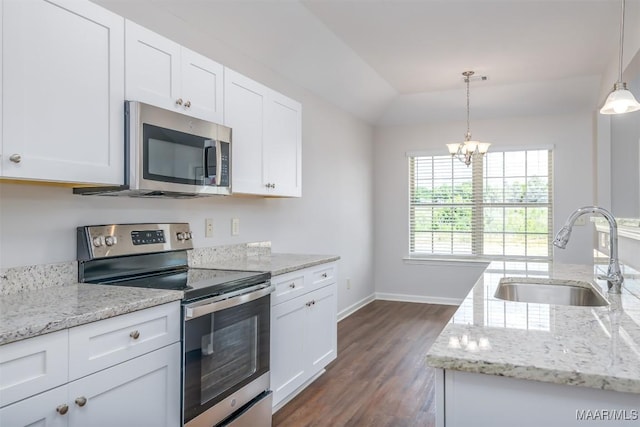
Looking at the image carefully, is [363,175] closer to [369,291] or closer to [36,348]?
[369,291]

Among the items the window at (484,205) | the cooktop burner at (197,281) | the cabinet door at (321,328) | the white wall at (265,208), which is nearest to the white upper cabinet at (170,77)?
the white wall at (265,208)

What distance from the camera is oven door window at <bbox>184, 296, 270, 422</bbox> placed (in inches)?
70.9

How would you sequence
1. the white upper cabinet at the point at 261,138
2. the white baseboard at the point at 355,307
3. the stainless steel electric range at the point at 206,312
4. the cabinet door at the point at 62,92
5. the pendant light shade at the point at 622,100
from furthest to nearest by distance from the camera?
the white baseboard at the point at 355,307, the white upper cabinet at the point at 261,138, the stainless steel electric range at the point at 206,312, the pendant light shade at the point at 622,100, the cabinet door at the point at 62,92

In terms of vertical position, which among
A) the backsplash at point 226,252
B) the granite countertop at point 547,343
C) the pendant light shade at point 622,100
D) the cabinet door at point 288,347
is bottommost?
the cabinet door at point 288,347

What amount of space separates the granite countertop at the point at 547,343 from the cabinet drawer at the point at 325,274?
1.49 meters

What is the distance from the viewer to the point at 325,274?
3.13 metres

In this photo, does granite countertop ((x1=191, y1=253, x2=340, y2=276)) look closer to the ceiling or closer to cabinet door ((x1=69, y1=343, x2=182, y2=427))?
cabinet door ((x1=69, y1=343, x2=182, y2=427))

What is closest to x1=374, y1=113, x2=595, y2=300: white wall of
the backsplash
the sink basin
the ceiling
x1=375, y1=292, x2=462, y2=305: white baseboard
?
x1=375, y1=292, x2=462, y2=305: white baseboard

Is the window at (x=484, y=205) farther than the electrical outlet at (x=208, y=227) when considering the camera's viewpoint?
Yes

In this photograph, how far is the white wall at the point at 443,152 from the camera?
514 cm

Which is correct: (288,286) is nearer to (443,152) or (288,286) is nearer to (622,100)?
(622,100)

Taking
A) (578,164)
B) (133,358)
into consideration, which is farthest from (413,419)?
(578,164)

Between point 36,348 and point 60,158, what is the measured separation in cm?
72

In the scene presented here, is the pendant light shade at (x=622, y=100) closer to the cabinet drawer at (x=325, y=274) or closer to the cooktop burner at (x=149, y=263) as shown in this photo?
the cooktop burner at (x=149, y=263)
